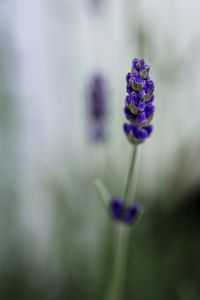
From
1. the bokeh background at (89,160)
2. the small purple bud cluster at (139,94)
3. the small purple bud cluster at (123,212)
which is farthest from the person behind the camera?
the bokeh background at (89,160)

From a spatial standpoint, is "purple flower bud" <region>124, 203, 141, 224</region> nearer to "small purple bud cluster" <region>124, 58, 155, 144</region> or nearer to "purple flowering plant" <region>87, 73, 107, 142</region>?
"small purple bud cluster" <region>124, 58, 155, 144</region>

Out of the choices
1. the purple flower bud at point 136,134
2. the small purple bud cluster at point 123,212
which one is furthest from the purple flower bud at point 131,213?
the purple flower bud at point 136,134

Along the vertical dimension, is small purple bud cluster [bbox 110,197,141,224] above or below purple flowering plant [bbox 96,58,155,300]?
below

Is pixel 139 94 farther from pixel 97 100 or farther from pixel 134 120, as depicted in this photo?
pixel 97 100

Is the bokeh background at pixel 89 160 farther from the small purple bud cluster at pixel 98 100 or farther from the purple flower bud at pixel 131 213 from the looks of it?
the purple flower bud at pixel 131 213

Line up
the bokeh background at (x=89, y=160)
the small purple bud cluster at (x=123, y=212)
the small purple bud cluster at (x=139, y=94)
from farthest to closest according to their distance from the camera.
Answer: the bokeh background at (x=89, y=160) → the small purple bud cluster at (x=123, y=212) → the small purple bud cluster at (x=139, y=94)

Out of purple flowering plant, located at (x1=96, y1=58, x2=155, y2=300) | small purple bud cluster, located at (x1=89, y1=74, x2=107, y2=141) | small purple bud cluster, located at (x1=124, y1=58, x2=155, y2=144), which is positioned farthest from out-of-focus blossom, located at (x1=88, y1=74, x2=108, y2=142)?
small purple bud cluster, located at (x1=124, y1=58, x2=155, y2=144)

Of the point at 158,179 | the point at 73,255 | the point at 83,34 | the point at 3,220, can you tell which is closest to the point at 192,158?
the point at 158,179
